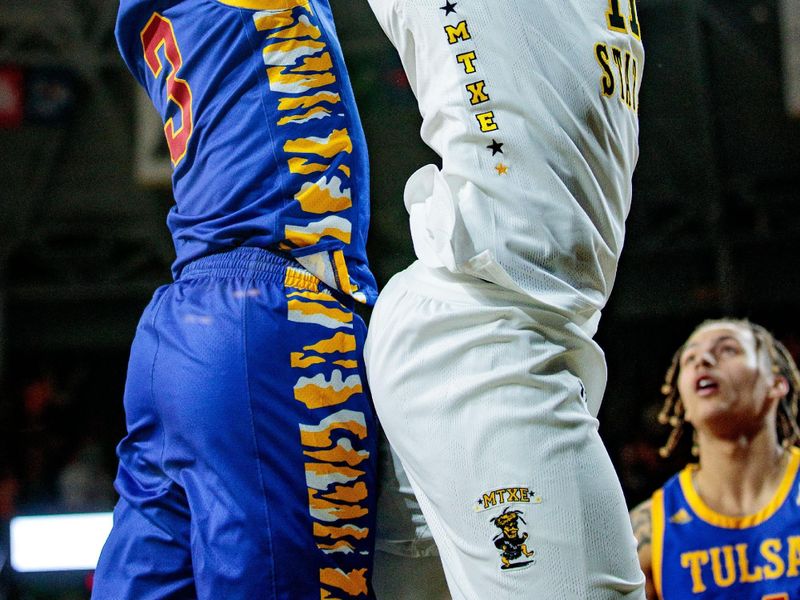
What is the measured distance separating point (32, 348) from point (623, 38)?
10778mm

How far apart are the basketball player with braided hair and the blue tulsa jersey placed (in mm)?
2046

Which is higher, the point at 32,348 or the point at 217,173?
the point at 32,348

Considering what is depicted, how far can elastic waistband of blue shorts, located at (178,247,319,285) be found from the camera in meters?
1.77

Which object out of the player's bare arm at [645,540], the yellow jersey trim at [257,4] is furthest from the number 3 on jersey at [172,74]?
the player's bare arm at [645,540]

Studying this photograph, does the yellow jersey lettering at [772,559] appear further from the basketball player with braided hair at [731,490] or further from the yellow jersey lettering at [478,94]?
the yellow jersey lettering at [478,94]

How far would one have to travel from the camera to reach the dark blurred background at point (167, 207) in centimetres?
900

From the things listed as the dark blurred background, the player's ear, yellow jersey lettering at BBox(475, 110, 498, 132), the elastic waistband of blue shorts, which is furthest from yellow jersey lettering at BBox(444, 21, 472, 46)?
the dark blurred background

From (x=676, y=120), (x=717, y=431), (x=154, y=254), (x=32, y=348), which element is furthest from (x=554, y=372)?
(x=32, y=348)

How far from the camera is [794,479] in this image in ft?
12.0

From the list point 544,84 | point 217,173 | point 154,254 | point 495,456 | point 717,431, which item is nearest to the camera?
point 495,456

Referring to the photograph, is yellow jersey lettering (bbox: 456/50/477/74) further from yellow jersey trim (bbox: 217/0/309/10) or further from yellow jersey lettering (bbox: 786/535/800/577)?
yellow jersey lettering (bbox: 786/535/800/577)

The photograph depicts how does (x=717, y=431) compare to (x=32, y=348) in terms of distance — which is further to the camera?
(x=32, y=348)

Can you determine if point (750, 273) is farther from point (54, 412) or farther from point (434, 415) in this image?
point (434, 415)

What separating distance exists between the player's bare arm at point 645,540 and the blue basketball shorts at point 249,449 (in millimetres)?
2179
